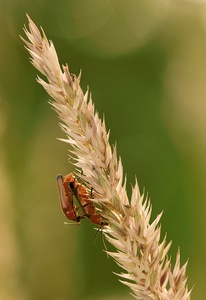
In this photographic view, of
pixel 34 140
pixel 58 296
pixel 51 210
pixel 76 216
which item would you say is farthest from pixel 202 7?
pixel 76 216

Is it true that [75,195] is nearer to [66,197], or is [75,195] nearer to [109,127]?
[66,197]

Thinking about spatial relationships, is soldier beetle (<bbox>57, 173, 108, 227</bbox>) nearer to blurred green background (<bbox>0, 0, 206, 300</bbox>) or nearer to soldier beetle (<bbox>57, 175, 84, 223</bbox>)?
soldier beetle (<bbox>57, 175, 84, 223</bbox>)

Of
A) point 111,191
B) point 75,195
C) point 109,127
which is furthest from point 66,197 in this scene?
point 109,127

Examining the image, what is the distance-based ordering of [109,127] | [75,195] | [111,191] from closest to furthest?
[111,191] → [75,195] → [109,127]

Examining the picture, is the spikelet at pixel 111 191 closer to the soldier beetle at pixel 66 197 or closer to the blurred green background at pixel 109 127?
the soldier beetle at pixel 66 197

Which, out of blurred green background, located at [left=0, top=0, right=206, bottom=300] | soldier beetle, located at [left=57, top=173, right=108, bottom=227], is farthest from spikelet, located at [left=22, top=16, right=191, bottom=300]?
blurred green background, located at [left=0, top=0, right=206, bottom=300]

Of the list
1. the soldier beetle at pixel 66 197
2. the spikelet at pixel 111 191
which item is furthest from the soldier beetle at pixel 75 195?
the spikelet at pixel 111 191

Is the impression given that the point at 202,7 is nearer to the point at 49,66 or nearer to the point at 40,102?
the point at 40,102

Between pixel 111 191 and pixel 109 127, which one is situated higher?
pixel 109 127
